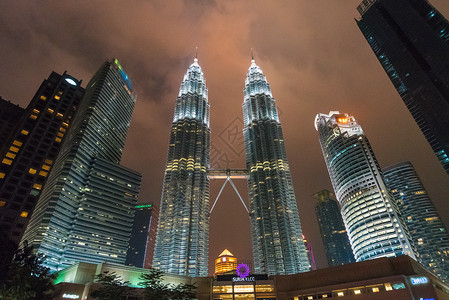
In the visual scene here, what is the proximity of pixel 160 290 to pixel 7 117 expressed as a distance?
133816mm

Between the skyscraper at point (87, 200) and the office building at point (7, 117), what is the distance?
30023 mm

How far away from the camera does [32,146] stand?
134 metres

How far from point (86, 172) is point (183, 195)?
200 feet

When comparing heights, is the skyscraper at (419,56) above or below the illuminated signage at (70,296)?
above

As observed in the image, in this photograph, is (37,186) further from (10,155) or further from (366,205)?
(366,205)

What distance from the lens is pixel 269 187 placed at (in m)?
189

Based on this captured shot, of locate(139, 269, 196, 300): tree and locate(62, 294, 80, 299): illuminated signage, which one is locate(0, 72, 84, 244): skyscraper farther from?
locate(139, 269, 196, 300): tree

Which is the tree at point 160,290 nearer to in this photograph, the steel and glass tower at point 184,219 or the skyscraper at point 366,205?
the steel and glass tower at point 184,219

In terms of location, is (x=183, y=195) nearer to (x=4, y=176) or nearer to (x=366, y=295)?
(x=4, y=176)

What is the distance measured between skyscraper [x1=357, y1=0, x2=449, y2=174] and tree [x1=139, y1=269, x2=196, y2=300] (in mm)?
128100

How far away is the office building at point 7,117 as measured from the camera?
143250 millimetres

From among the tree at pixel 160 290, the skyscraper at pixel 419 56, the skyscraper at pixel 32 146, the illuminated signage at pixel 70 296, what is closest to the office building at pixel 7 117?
the skyscraper at pixel 32 146

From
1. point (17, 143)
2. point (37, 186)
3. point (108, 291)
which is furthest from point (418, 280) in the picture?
point (17, 143)

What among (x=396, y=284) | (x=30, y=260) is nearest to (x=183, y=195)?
(x=30, y=260)
